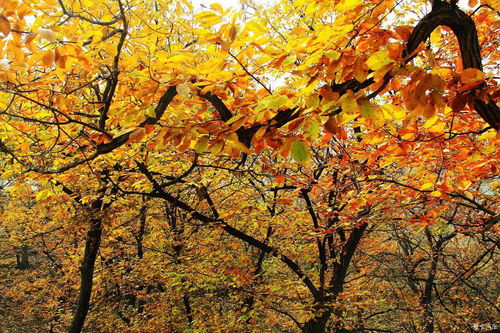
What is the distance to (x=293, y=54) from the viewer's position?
167 cm

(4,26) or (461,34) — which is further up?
(461,34)

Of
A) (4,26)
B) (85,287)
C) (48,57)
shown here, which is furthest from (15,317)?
(4,26)

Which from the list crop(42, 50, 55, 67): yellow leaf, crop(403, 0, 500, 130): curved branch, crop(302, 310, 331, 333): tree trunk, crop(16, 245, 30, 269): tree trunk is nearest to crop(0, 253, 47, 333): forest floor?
crop(16, 245, 30, 269): tree trunk

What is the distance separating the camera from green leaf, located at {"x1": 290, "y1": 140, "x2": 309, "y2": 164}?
1430 millimetres

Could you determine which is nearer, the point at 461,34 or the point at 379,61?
the point at 379,61

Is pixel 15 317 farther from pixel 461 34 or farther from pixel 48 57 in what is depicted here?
pixel 461 34

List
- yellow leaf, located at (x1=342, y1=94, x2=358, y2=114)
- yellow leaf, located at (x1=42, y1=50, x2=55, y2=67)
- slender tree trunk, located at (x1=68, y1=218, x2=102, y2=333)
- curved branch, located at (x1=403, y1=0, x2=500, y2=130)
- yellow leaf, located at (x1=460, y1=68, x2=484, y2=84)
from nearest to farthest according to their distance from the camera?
1. yellow leaf, located at (x1=342, y1=94, x2=358, y2=114)
2. yellow leaf, located at (x1=460, y1=68, x2=484, y2=84)
3. yellow leaf, located at (x1=42, y1=50, x2=55, y2=67)
4. curved branch, located at (x1=403, y1=0, x2=500, y2=130)
5. slender tree trunk, located at (x1=68, y1=218, x2=102, y2=333)

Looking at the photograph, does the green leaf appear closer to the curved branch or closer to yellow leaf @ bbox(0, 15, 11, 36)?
the curved branch

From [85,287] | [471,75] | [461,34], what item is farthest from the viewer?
[85,287]

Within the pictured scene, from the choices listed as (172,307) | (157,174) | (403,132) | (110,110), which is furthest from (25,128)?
(172,307)

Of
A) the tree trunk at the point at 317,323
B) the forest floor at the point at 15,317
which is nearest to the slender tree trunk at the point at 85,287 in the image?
the tree trunk at the point at 317,323

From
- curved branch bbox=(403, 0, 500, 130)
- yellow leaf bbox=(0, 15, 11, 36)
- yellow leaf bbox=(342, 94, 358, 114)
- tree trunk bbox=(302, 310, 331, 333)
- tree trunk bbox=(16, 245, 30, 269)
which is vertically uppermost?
tree trunk bbox=(16, 245, 30, 269)

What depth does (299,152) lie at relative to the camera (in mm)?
1443

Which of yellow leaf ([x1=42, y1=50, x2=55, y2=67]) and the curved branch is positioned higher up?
the curved branch
